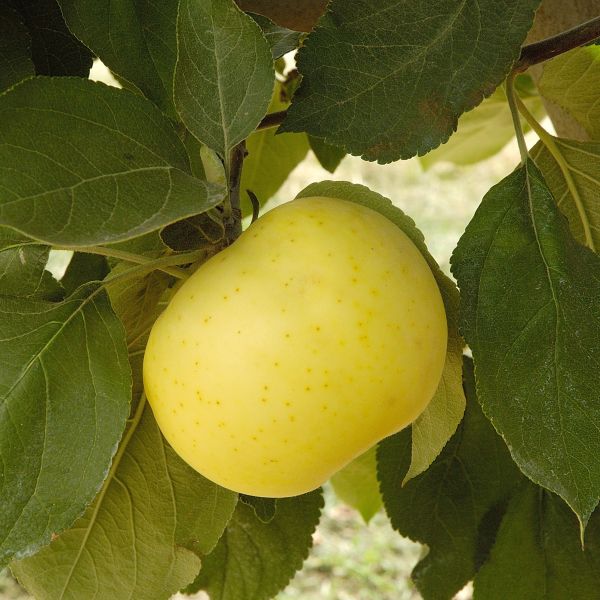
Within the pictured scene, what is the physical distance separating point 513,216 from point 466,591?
170 centimetres

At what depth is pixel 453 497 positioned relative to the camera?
2.65 feet

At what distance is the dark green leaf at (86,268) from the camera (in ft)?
2.49

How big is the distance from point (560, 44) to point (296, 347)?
298 mm

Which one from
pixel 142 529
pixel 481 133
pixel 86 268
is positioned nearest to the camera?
pixel 142 529

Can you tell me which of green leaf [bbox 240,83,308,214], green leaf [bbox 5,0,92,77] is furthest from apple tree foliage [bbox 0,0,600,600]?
green leaf [bbox 240,83,308,214]

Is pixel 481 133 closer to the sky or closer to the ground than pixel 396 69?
closer to the ground

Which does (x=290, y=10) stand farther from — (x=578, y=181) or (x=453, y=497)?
(x=453, y=497)

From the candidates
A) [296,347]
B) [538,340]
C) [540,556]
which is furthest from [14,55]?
[540,556]

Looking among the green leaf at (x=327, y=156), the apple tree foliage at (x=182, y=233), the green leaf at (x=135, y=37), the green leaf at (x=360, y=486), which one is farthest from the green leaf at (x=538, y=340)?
the green leaf at (x=360, y=486)

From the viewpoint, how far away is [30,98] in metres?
0.45

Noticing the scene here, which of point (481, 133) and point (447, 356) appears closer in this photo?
point (447, 356)

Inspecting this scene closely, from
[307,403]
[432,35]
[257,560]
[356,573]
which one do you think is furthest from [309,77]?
[356,573]

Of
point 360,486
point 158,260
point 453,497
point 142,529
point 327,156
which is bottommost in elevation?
point 360,486

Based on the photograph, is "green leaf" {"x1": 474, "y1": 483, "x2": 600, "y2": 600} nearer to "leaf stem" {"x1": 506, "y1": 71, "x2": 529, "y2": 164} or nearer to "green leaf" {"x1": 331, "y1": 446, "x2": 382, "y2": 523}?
"green leaf" {"x1": 331, "y1": 446, "x2": 382, "y2": 523}
